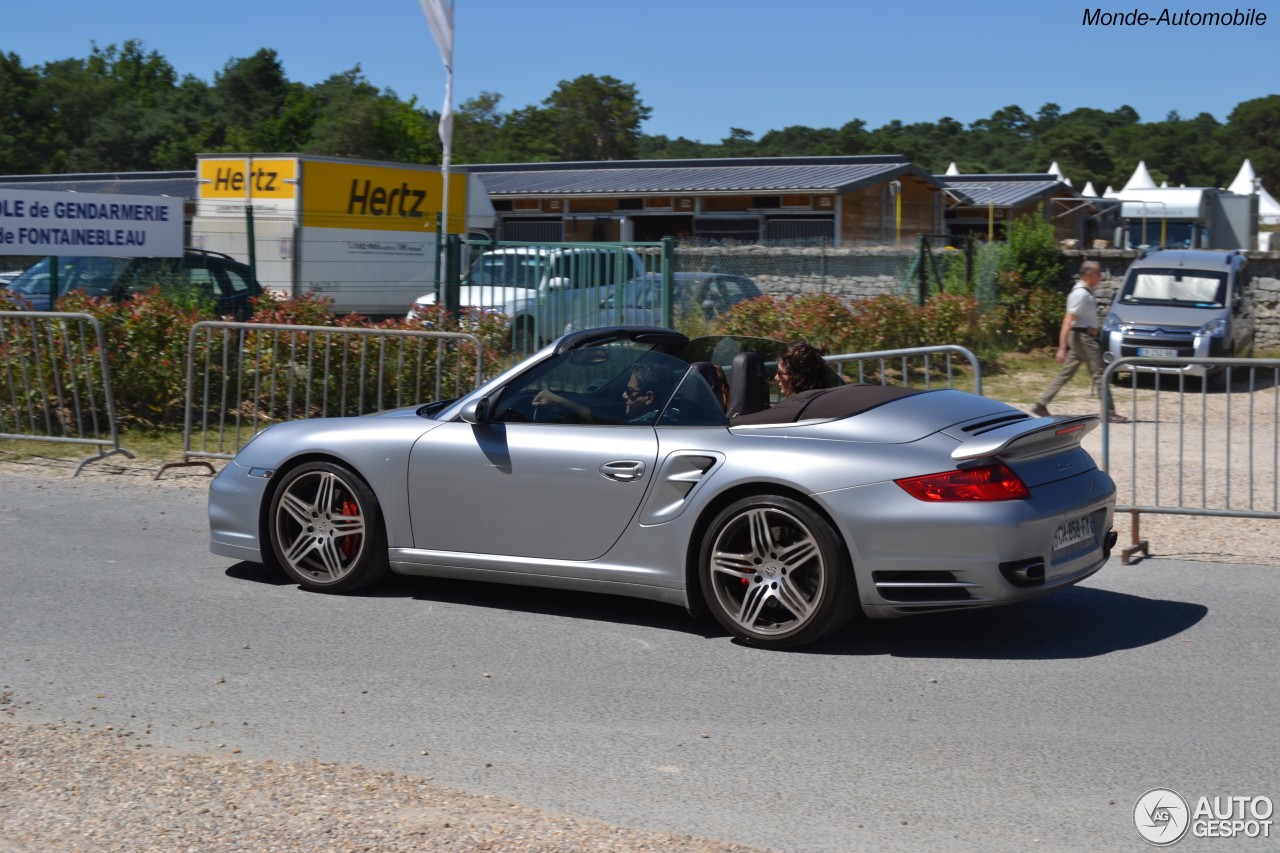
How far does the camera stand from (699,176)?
4131 centimetres

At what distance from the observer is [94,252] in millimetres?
14305

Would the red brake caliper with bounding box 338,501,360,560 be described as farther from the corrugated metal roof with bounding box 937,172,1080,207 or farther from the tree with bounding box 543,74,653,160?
the tree with bounding box 543,74,653,160

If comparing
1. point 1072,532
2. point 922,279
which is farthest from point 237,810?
point 922,279

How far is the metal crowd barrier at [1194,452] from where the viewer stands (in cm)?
820

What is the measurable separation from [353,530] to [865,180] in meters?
32.1

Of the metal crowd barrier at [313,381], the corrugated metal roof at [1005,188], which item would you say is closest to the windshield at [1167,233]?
the corrugated metal roof at [1005,188]

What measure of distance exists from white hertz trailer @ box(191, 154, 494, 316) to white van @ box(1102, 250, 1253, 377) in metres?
10.8

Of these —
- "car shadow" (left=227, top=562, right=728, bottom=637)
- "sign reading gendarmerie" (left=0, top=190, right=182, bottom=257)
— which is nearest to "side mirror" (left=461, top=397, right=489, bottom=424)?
"car shadow" (left=227, top=562, right=728, bottom=637)

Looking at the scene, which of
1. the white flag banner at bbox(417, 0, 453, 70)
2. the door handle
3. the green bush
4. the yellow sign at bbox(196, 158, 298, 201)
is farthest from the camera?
the green bush

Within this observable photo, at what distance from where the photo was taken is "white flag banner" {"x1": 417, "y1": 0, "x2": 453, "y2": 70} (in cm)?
1447

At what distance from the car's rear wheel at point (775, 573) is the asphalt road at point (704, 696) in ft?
0.51

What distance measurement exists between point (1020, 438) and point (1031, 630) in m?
1.09

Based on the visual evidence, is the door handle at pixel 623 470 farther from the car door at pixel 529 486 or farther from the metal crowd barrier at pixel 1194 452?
the metal crowd barrier at pixel 1194 452

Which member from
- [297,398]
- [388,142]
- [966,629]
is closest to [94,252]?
[297,398]
